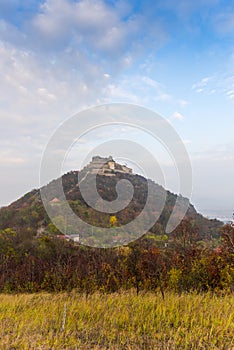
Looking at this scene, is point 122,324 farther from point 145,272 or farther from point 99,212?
point 99,212

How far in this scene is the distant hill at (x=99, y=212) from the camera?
10.6 metres

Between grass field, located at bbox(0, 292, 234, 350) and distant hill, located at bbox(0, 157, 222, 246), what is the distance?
422 centimetres

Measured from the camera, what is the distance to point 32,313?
141 inches

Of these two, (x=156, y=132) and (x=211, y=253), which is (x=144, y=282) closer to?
(x=211, y=253)

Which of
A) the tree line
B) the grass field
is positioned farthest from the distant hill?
the grass field

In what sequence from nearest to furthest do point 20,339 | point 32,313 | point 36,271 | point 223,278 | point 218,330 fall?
point 20,339
point 218,330
point 32,313
point 223,278
point 36,271

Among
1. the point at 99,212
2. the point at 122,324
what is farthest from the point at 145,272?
the point at 99,212

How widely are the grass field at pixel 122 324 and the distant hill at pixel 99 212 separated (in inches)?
166

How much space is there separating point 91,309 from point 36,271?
3274 millimetres

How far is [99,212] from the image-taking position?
1193 centimetres

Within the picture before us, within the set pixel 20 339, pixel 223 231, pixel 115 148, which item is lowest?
pixel 20 339

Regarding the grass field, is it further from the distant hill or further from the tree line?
the distant hill

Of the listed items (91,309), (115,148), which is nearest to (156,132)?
(115,148)

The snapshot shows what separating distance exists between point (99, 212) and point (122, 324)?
8840 mm
